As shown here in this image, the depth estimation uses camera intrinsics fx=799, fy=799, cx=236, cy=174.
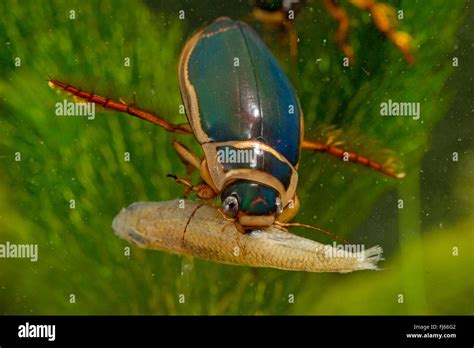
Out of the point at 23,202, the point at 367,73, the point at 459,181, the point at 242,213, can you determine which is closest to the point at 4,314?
the point at 23,202

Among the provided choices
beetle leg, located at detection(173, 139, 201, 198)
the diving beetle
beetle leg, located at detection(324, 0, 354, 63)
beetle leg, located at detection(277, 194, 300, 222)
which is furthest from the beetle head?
beetle leg, located at detection(324, 0, 354, 63)

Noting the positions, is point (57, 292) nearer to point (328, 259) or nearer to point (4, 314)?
point (4, 314)

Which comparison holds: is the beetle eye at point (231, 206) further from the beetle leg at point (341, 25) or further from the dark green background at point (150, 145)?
the beetle leg at point (341, 25)

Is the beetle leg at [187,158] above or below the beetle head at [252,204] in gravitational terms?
above

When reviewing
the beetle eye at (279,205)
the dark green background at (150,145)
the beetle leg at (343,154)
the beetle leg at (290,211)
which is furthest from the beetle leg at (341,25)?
the beetle eye at (279,205)

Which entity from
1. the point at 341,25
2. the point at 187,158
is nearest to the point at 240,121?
the point at 187,158

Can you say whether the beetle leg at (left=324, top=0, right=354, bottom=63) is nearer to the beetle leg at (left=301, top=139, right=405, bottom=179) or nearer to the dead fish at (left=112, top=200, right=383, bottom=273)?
the beetle leg at (left=301, top=139, right=405, bottom=179)

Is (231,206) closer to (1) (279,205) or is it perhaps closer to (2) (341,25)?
(1) (279,205)
